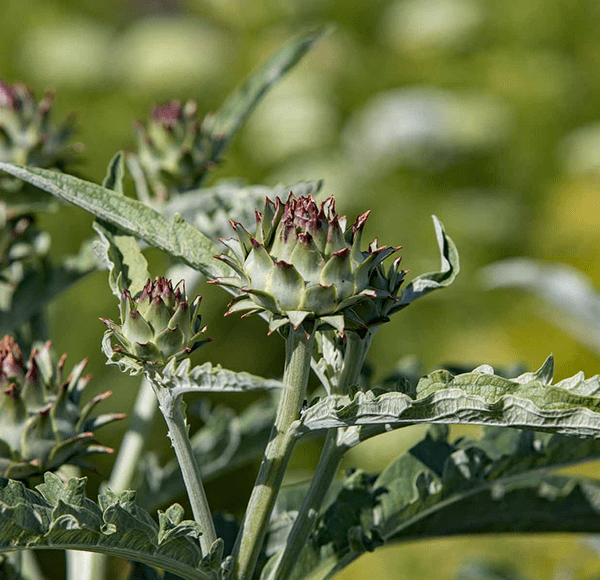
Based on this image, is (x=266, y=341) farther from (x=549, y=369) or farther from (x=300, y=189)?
(x=549, y=369)

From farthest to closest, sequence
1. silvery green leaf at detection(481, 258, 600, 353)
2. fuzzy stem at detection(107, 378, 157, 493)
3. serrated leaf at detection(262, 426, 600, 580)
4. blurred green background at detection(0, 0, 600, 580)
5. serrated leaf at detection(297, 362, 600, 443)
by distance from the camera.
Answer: blurred green background at detection(0, 0, 600, 580), silvery green leaf at detection(481, 258, 600, 353), fuzzy stem at detection(107, 378, 157, 493), serrated leaf at detection(262, 426, 600, 580), serrated leaf at detection(297, 362, 600, 443)

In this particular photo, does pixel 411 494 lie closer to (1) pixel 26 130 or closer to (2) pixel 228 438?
(2) pixel 228 438

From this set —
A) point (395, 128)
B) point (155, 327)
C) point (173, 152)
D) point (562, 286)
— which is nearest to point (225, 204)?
point (173, 152)

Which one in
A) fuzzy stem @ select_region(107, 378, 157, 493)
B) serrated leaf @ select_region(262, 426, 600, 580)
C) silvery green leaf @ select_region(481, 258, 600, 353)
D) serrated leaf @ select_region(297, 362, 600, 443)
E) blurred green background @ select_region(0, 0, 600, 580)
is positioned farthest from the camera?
blurred green background @ select_region(0, 0, 600, 580)

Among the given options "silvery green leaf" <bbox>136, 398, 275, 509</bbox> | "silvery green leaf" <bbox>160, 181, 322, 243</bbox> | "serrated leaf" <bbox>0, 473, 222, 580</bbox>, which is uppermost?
"silvery green leaf" <bbox>160, 181, 322, 243</bbox>

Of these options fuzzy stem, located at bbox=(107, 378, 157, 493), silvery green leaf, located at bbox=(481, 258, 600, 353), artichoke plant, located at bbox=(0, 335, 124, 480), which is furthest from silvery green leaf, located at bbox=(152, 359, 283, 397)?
silvery green leaf, located at bbox=(481, 258, 600, 353)

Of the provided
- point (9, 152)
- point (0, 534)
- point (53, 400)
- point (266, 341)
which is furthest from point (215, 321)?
point (0, 534)

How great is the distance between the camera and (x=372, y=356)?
8.25 feet

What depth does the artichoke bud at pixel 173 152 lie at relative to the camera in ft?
2.31

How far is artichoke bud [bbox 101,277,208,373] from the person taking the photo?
0.42 meters

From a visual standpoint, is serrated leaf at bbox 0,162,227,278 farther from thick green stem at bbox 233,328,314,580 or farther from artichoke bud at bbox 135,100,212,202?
artichoke bud at bbox 135,100,212,202

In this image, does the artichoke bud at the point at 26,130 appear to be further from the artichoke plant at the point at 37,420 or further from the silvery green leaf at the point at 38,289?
the artichoke plant at the point at 37,420

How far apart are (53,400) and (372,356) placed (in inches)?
79.6

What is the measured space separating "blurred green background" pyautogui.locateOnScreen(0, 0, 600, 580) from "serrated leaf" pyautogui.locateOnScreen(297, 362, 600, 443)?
5.37 feet
